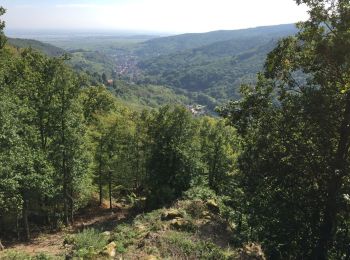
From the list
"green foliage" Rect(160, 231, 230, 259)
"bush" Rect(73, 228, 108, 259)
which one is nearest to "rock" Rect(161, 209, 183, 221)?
"green foliage" Rect(160, 231, 230, 259)

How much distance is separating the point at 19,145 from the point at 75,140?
5.32 m

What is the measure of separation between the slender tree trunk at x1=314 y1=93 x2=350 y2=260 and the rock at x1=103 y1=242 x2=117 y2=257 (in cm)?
822

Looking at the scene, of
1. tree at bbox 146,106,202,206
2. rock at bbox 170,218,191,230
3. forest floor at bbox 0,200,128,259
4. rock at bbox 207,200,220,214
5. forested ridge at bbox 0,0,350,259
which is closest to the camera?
forested ridge at bbox 0,0,350,259

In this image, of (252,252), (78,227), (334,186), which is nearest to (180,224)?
(252,252)

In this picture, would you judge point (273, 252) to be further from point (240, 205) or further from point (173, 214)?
point (173, 214)

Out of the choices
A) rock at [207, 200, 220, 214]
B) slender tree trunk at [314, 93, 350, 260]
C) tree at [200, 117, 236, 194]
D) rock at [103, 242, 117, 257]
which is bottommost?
tree at [200, 117, 236, 194]

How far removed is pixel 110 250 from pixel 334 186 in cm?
915

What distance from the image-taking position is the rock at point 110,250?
→ 1438cm

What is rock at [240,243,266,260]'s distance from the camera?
15883 millimetres

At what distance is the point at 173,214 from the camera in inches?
785

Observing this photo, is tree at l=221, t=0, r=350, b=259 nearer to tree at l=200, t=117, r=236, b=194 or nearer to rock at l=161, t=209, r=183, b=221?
rock at l=161, t=209, r=183, b=221

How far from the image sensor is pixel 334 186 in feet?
47.3

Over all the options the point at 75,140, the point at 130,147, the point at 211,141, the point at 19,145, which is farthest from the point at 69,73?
the point at 211,141

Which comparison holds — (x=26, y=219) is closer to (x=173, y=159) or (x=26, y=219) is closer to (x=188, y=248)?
(x=173, y=159)
